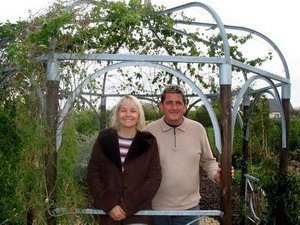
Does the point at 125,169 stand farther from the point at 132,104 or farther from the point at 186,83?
the point at 186,83

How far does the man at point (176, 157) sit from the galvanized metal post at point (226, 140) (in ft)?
1.21

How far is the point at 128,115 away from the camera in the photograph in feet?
12.0

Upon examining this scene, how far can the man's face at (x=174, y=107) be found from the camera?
12.9ft

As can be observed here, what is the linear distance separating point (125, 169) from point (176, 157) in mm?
521

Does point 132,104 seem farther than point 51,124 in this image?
No

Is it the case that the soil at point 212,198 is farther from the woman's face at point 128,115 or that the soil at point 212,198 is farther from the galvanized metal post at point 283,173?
the woman's face at point 128,115

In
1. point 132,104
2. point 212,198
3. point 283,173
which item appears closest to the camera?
point 132,104

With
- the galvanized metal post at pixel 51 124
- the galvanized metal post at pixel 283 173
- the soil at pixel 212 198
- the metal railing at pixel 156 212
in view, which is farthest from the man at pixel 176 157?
the soil at pixel 212 198

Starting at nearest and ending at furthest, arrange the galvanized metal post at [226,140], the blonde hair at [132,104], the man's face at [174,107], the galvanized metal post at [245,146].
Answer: the blonde hair at [132,104]
the man's face at [174,107]
the galvanized metal post at [226,140]
the galvanized metal post at [245,146]

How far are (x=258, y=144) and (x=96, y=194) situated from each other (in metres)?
5.13

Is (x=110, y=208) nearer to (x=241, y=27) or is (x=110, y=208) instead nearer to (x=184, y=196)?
(x=184, y=196)

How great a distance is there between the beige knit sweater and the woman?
0.25 m

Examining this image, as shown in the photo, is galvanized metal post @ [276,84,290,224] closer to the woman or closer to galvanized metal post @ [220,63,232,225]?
galvanized metal post @ [220,63,232,225]

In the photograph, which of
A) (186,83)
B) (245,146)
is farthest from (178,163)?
(245,146)
